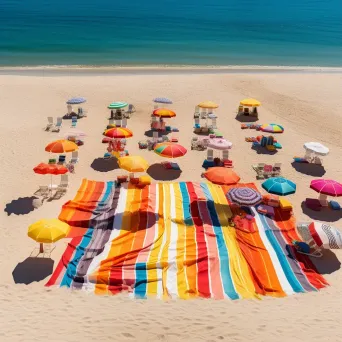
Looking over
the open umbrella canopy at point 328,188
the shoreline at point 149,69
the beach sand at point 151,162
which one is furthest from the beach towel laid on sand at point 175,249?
the shoreline at point 149,69

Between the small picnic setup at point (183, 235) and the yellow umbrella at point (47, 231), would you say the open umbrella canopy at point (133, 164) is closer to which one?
the small picnic setup at point (183, 235)

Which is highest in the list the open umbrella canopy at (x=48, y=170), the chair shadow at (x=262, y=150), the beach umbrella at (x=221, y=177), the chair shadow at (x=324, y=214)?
the beach umbrella at (x=221, y=177)

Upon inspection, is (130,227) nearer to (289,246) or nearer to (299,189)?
(289,246)

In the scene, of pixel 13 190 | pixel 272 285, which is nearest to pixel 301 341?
pixel 272 285

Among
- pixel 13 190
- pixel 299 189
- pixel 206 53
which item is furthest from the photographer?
pixel 206 53

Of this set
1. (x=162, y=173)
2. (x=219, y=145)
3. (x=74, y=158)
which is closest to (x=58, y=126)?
(x=74, y=158)

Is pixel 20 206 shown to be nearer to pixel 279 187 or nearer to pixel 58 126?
pixel 58 126
